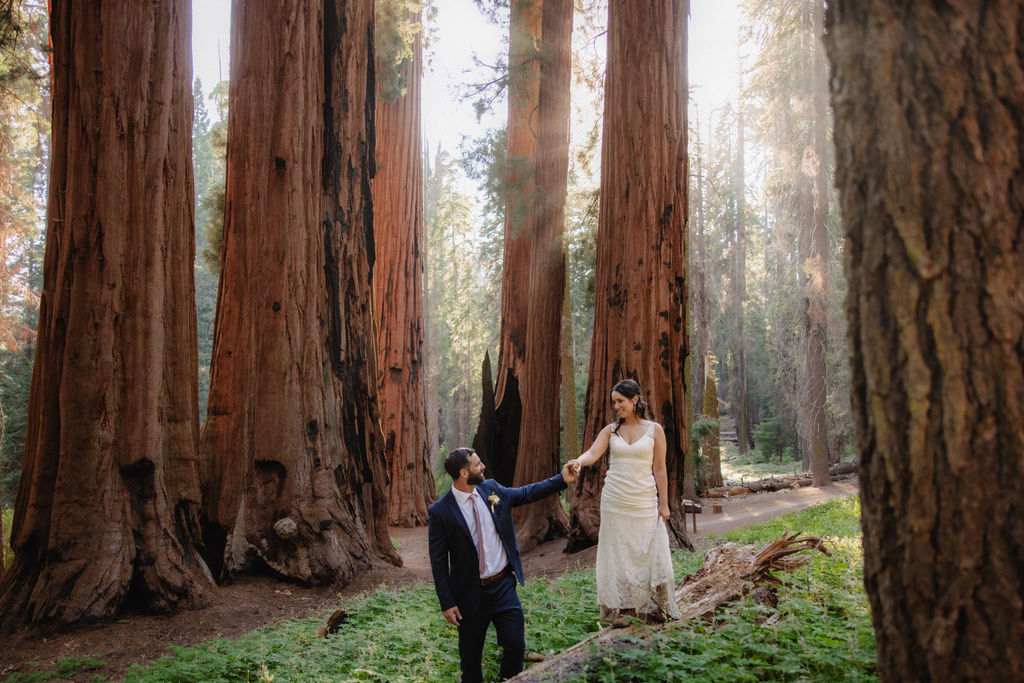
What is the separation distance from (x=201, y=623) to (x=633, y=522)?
13.1ft

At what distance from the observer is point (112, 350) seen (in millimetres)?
6555

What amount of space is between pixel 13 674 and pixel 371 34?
845 centimetres

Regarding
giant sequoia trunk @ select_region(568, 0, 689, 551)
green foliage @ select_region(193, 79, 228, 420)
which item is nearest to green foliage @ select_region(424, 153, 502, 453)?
green foliage @ select_region(193, 79, 228, 420)

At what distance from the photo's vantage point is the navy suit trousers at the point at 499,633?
4.56 meters

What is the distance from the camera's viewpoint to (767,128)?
2400cm

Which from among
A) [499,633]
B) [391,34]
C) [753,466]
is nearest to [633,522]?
[499,633]

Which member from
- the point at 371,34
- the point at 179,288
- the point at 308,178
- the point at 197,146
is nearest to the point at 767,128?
the point at 371,34

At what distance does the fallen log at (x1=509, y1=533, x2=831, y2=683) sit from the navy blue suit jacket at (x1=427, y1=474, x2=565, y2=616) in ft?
2.16

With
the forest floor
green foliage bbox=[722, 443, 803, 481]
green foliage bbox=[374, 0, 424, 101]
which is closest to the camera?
the forest floor

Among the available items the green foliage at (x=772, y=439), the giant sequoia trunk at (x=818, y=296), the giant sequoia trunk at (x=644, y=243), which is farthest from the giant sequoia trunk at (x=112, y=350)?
the green foliage at (x=772, y=439)

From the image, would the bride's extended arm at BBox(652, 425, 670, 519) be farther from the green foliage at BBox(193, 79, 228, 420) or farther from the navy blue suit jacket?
the green foliage at BBox(193, 79, 228, 420)

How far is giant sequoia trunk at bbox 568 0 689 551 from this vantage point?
354 inches

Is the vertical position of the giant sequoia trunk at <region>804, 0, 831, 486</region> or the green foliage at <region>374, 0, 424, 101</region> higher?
the green foliage at <region>374, 0, 424, 101</region>

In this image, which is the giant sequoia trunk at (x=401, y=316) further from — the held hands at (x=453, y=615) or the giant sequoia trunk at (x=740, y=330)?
the giant sequoia trunk at (x=740, y=330)
